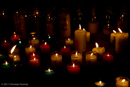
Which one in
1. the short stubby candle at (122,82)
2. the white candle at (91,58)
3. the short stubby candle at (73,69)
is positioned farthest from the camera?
the white candle at (91,58)

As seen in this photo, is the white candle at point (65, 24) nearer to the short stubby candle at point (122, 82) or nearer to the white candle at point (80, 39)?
the white candle at point (80, 39)

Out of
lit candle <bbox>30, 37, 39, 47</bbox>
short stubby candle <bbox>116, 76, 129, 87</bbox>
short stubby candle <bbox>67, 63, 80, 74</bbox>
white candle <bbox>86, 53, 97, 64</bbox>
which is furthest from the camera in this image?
lit candle <bbox>30, 37, 39, 47</bbox>

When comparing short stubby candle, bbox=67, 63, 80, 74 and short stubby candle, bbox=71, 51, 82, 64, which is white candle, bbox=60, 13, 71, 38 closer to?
short stubby candle, bbox=71, 51, 82, 64

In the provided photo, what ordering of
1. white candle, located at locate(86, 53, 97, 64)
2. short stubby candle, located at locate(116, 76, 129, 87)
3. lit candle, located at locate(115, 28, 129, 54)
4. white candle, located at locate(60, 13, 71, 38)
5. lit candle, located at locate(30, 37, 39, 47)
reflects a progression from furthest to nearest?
white candle, located at locate(60, 13, 71, 38)
lit candle, located at locate(30, 37, 39, 47)
lit candle, located at locate(115, 28, 129, 54)
white candle, located at locate(86, 53, 97, 64)
short stubby candle, located at locate(116, 76, 129, 87)

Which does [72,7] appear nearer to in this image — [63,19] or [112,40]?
[63,19]

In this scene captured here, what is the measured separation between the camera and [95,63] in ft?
5.76

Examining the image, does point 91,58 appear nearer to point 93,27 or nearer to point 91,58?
point 91,58

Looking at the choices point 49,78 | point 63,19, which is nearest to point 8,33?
point 63,19

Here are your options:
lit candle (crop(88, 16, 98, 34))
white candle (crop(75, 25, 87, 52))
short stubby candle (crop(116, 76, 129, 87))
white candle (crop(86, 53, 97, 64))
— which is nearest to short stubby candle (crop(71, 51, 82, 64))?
white candle (crop(86, 53, 97, 64))

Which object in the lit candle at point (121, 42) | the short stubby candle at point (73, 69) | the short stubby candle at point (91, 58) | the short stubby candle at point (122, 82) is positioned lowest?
the short stubby candle at point (122, 82)

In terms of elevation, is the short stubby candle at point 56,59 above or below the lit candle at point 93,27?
below

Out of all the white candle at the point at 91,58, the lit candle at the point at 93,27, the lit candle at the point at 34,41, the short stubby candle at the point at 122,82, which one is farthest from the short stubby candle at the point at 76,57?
the lit candle at the point at 93,27

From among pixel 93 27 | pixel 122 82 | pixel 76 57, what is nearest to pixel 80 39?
pixel 76 57

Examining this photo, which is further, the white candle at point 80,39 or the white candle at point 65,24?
the white candle at point 65,24
